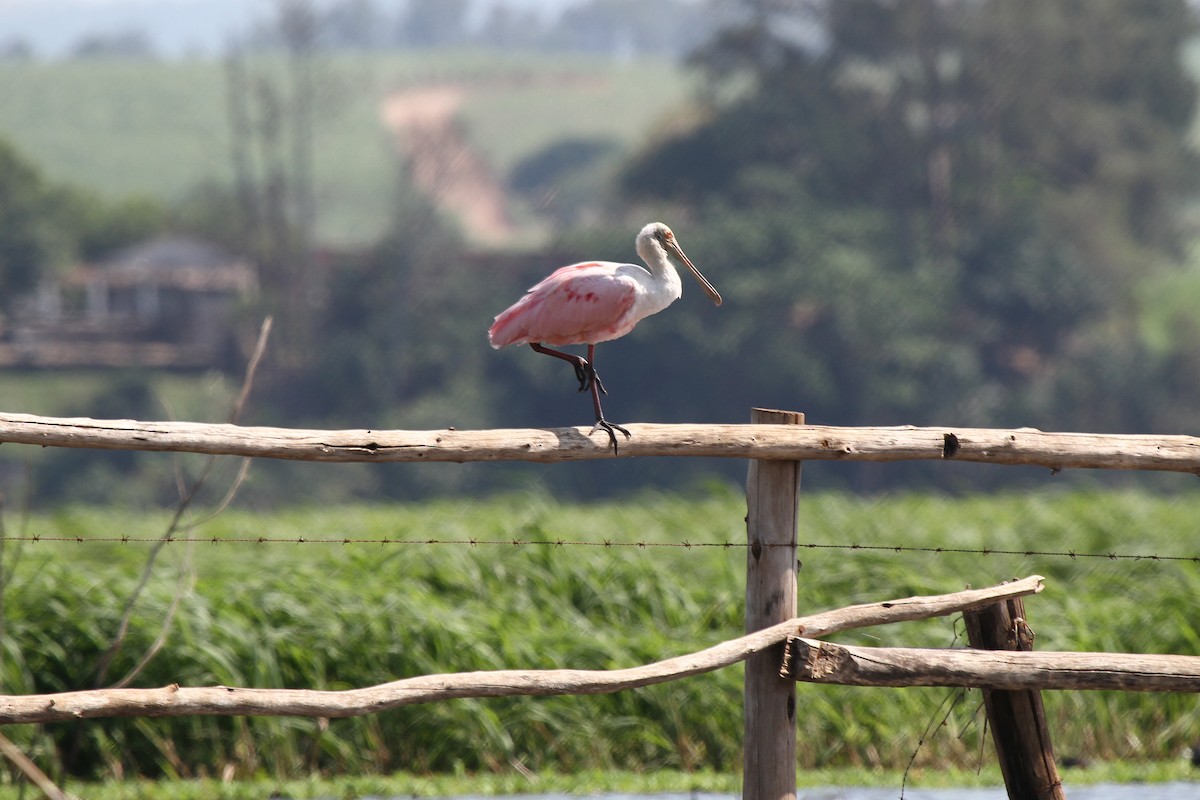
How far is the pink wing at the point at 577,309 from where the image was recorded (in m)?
5.36

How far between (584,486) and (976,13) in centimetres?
1738

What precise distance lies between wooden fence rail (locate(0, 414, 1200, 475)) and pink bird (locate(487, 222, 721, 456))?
585mm

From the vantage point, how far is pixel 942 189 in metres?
42.9

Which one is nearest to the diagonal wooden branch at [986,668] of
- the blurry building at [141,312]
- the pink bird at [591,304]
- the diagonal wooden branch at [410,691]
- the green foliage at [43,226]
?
the diagonal wooden branch at [410,691]

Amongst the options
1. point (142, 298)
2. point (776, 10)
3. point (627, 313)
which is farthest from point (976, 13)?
point (627, 313)

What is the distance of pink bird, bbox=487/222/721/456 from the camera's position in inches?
211

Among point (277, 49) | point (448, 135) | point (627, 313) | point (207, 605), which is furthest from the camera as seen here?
point (277, 49)

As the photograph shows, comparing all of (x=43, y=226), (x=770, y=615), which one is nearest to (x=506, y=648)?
(x=770, y=615)

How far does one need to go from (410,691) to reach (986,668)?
1550 millimetres

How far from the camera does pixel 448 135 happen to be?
50344 millimetres

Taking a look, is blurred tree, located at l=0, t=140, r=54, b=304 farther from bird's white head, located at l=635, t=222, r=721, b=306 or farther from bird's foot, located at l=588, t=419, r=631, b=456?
bird's foot, located at l=588, t=419, r=631, b=456

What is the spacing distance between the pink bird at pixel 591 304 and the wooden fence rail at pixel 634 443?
0.59m

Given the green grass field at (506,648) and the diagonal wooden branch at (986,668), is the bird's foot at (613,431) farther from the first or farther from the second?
the green grass field at (506,648)

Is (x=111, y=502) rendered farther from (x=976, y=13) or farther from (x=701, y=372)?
(x=976, y=13)
